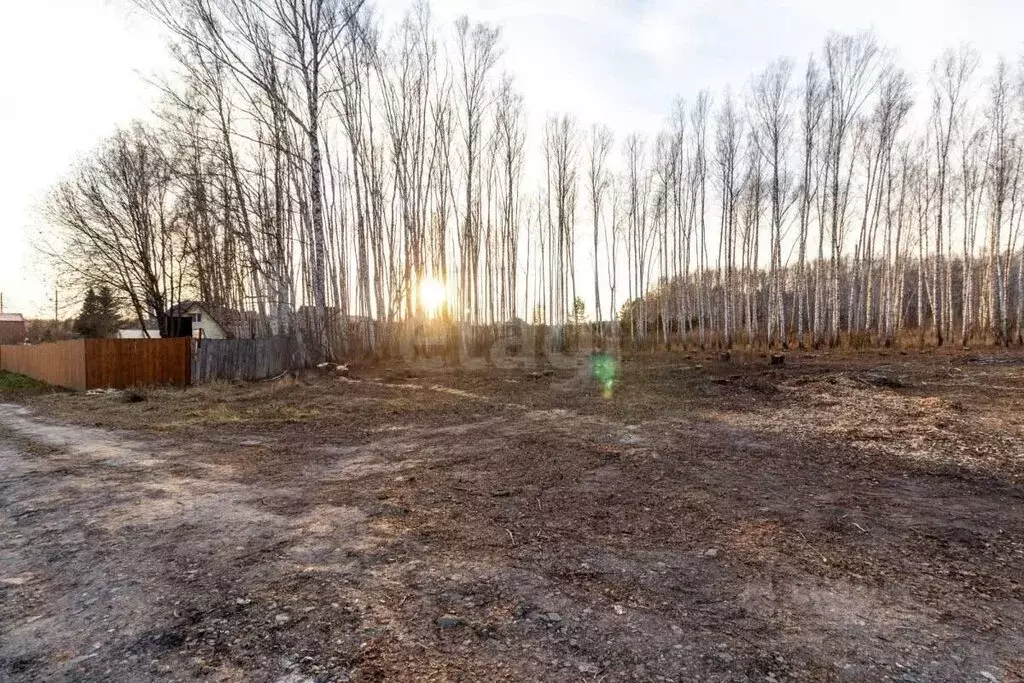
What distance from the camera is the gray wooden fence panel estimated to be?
1548cm

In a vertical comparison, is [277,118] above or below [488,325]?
above

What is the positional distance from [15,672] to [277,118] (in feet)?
50.6

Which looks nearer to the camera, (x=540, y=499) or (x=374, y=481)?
(x=540, y=499)

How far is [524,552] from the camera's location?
3.42 metres

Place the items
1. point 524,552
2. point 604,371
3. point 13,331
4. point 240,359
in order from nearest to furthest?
point 524,552
point 240,359
point 604,371
point 13,331

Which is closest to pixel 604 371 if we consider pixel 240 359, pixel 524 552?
pixel 240 359

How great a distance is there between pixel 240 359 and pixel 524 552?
1580cm

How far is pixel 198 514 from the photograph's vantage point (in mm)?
4137

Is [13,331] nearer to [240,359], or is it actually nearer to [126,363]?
[126,363]

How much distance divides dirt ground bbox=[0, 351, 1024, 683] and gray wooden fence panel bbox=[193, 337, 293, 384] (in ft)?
26.6

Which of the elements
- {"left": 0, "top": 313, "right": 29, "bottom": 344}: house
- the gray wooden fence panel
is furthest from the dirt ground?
{"left": 0, "top": 313, "right": 29, "bottom": 344}: house

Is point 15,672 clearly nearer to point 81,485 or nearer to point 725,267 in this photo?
point 81,485

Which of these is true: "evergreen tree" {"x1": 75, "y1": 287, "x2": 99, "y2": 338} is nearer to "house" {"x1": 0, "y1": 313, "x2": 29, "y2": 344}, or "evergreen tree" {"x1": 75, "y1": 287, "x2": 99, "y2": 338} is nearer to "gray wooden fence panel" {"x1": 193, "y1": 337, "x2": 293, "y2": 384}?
"gray wooden fence panel" {"x1": 193, "y1": 337, "x2": 293, "y2": 384}

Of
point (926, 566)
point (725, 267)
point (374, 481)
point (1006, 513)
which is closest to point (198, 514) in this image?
point (374, 481)
